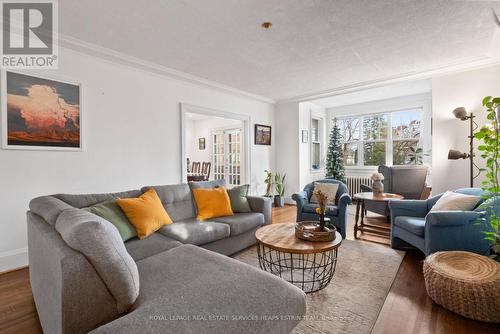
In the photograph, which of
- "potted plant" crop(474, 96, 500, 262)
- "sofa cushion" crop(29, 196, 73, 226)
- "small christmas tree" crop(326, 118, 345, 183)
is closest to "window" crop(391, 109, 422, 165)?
"small christmas tree" crop(326, 118, 345, 183)

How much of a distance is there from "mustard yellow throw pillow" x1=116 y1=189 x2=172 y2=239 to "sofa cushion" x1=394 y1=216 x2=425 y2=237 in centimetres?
268

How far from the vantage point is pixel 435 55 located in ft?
11.1

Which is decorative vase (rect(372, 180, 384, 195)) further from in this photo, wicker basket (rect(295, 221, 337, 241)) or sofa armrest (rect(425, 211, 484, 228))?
wicker basket (rect(295, 221, 337, 241))

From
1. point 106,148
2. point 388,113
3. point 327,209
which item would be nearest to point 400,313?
point 327,209

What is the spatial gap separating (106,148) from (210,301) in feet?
9.75

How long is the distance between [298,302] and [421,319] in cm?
118

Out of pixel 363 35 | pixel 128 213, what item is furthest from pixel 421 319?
pixel 363 35

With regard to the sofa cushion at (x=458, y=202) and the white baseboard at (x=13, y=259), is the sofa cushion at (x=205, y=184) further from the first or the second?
the sofa cushion at (x=458, y=202)

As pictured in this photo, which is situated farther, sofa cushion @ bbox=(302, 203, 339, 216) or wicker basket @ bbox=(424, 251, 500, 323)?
sofa cushion @ bbox=(302, 203, 339, 216)

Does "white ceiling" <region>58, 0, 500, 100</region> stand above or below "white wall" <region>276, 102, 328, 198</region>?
above

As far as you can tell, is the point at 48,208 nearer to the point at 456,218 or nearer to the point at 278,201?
the point at 456,218

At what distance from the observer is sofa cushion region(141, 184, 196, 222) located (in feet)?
9.38

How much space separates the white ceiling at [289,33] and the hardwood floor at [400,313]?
8.54 feet

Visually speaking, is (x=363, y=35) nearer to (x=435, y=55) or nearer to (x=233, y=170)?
(x=435, y=55)
